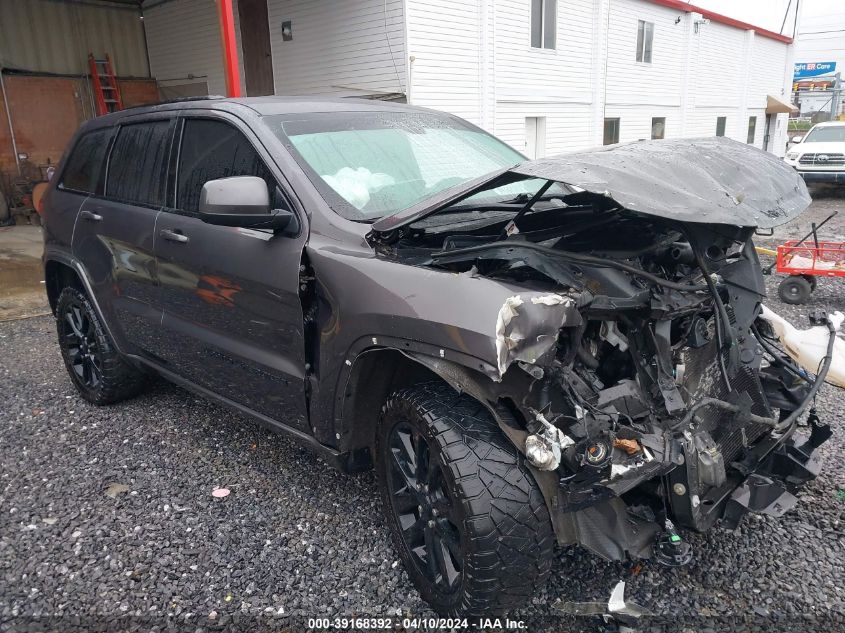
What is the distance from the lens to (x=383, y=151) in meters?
3.20

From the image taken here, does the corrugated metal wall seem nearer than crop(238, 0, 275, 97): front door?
Yes

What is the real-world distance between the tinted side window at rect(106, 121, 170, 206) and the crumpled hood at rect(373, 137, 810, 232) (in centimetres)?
170

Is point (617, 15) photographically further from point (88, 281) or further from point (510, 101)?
point (88, 281)

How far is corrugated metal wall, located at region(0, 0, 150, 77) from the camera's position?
12969 millimetres

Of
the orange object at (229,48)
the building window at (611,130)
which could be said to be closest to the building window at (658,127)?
the building window at (611,130)

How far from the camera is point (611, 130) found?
17.6 metres

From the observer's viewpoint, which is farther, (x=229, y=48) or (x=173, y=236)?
(x=229, y=48)

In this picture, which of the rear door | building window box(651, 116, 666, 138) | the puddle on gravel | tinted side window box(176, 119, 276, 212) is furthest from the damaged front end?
building window box(651, 116, 666, 138)

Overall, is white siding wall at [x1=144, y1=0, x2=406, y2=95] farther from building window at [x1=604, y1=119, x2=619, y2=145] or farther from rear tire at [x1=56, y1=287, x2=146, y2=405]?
building window at [x1=604, y1=119, x2=619, y2=145]

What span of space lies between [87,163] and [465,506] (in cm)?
360

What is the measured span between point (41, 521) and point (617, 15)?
56.3 ft

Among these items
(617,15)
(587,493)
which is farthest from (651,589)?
(617,15)

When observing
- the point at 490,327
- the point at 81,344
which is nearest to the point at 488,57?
the point at 81,344

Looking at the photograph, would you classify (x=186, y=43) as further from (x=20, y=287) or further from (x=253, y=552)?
(x=253, y=552)
